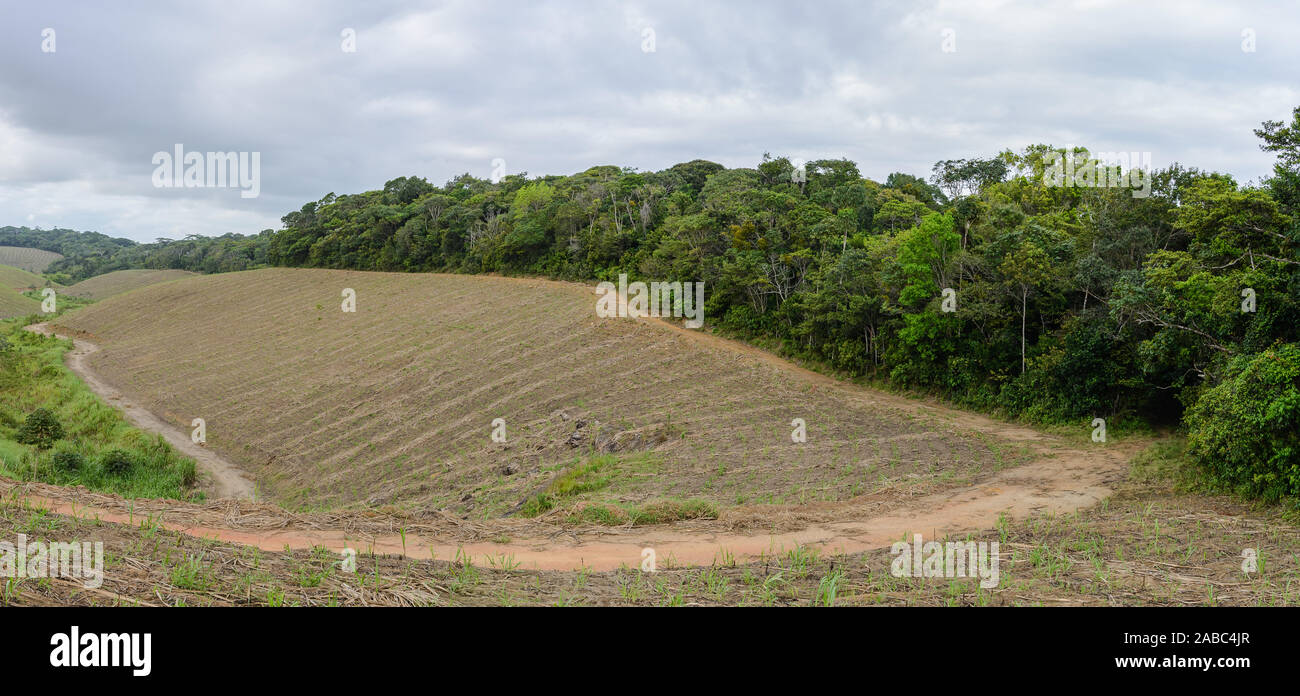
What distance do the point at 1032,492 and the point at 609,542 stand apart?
28.7 ft

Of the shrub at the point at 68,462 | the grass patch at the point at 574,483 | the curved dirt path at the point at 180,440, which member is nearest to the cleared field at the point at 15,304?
the curved dirt path at the point at 180,440

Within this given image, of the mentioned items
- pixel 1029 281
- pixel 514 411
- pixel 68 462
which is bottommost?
pixel 68 462

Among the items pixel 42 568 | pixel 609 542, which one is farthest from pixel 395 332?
pixel 42 568

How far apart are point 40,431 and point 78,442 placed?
182 centimetres

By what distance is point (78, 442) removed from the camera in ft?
75.0

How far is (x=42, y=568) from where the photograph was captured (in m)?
5.37

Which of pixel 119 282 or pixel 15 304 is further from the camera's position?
pixel 119 282

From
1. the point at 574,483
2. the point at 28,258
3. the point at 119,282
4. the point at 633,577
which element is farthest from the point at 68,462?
the point at 28,258

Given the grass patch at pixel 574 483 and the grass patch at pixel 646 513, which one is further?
the grass patch at pixel 574 483

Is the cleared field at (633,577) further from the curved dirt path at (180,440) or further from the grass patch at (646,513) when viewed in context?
the curved dirt path at (180,440)

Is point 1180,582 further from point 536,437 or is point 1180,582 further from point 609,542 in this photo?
point 536,437

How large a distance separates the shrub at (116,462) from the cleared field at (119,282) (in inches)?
2831

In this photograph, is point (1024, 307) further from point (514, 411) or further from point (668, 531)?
point (514, 411)

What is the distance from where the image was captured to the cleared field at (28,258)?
5038 inches
